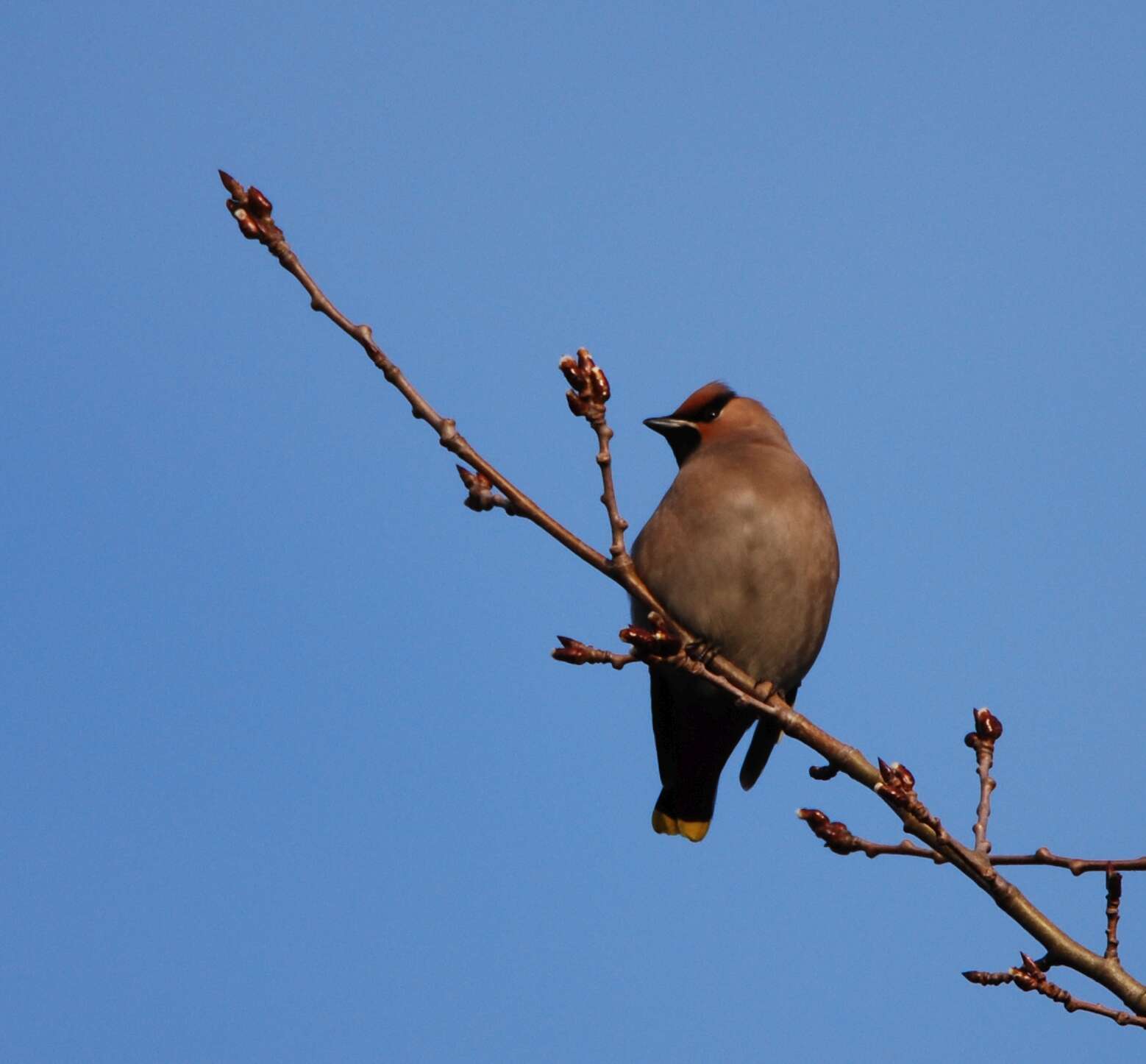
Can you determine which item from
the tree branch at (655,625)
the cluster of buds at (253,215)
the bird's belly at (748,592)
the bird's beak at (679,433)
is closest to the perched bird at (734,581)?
the bird's belly at (748,592)

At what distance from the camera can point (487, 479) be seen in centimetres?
324

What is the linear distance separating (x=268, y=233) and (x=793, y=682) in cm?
238

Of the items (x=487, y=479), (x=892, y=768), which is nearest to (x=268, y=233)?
(x=487, y=479)

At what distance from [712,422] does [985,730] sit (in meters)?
2.13

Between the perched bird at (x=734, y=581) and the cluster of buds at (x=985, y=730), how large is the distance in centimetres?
100

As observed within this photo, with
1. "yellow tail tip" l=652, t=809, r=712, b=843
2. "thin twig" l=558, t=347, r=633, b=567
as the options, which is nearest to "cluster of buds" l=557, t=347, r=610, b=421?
"thin twig" l=558, t=347, r=633, b=567

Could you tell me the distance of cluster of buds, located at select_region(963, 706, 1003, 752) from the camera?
3369mm

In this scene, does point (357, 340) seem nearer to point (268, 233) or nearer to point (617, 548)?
point (268, 233)

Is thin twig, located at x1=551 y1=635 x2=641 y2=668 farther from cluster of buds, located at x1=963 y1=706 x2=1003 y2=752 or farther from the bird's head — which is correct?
the bird's head

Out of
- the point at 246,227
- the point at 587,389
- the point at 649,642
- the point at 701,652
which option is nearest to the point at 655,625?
the point at 649,642

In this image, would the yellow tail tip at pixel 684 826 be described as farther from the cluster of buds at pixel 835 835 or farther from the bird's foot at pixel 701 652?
the cluster of buds at pixel 835 835

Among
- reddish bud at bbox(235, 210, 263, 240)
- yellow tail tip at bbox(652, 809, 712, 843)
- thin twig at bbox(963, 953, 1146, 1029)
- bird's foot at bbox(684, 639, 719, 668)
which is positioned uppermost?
bird's foot at bbox(684, 639, 719, 668)

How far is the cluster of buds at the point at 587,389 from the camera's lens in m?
3.19

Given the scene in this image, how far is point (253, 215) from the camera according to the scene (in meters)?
3.06
